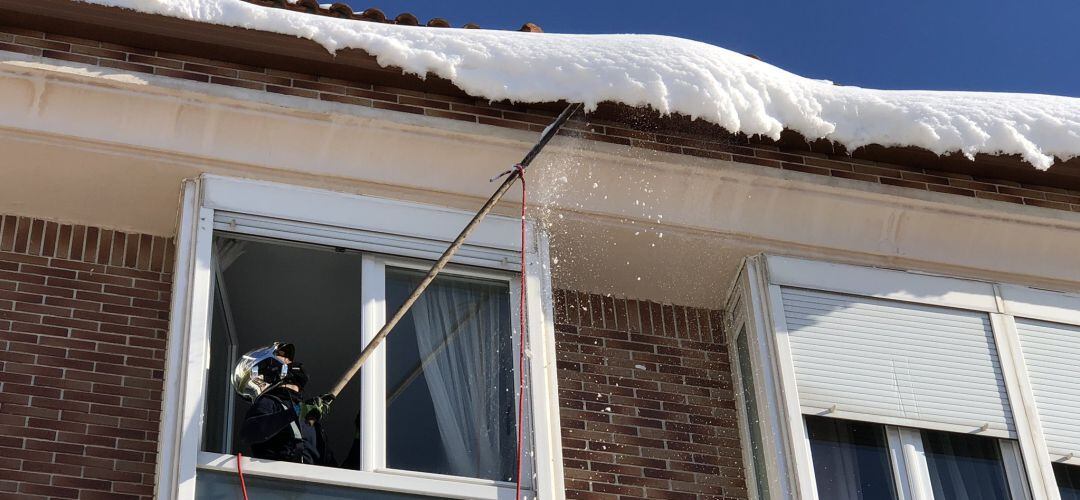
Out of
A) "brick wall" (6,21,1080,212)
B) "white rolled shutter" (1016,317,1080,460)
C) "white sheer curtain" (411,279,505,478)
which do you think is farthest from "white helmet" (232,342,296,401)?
"white rolled shutter" (1016,317,1080,460)

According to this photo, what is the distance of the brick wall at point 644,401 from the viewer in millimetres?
7699

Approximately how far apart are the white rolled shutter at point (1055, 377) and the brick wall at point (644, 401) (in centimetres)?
148

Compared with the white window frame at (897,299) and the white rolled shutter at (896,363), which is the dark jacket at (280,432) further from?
the white rolled shutter at (896,363)

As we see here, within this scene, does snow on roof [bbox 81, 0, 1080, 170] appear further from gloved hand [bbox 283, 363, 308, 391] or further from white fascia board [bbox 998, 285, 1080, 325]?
gloved hand [bbox 283, 363, 308, 391]

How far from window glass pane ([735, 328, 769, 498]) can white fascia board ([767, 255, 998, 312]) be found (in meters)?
0.37

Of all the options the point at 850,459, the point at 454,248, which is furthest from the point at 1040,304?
the point at 454,248

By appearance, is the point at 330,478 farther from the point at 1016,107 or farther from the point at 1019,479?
the point at 1016,107

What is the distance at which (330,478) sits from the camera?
677cm

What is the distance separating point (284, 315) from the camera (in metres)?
8.61

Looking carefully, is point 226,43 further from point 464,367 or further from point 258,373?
point 464,367

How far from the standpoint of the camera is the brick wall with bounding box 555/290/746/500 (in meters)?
7.70

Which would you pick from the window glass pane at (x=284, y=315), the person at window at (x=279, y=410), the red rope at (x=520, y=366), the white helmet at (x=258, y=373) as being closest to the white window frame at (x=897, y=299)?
the red rope at (x=520, y=366)

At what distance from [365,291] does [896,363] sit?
2.57 metres

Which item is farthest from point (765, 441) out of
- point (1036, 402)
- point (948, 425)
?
point (1036, 402)
